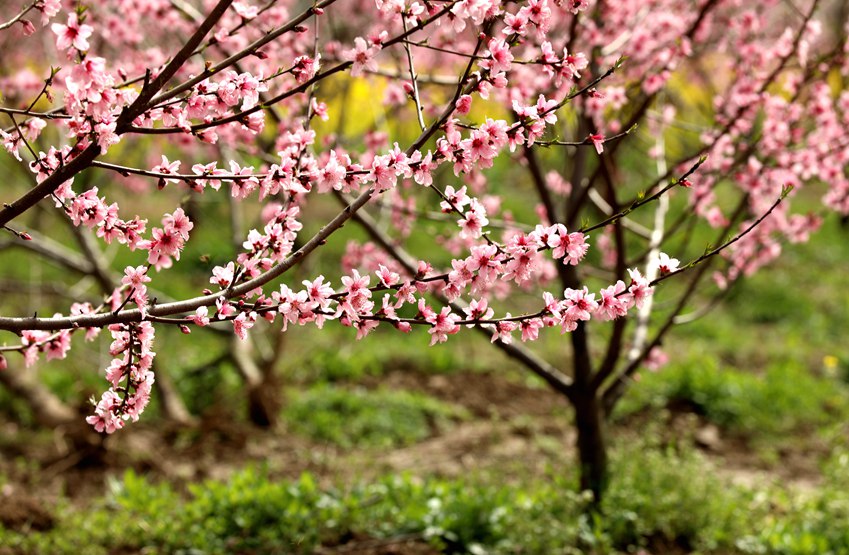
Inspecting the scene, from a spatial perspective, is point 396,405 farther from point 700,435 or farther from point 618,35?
point 618,35

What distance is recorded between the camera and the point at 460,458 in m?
6.36

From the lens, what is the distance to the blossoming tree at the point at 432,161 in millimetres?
2457

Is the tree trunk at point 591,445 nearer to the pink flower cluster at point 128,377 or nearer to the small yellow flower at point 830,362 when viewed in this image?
the pink flower cluster at point 128,377

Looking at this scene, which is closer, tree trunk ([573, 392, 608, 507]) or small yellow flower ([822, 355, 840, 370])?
tree trunk ([573, 392, 608, 507])

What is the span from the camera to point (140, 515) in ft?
15.6

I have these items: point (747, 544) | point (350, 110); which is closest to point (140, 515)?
point (747, 544)

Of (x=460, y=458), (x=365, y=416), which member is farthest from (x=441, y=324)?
(x=365, y=416)

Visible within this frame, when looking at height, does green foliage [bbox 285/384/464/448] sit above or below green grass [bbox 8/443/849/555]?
above

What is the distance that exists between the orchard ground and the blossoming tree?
0.46m

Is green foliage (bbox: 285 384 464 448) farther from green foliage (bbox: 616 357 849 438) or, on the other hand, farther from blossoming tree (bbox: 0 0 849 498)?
green foliage (bbox: 616 357 849 438)

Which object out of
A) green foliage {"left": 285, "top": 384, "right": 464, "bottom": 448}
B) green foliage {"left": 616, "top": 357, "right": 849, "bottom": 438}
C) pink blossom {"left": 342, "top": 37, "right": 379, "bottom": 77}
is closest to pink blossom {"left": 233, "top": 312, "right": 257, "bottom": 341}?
pink blossom {"left": 342, "top": 37, "right": 379, "bottom": 77}

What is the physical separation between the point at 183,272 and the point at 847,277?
864 cm

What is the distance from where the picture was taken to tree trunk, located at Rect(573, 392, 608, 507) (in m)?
4.72

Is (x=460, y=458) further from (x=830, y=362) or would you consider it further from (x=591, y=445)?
(x=830, y=362)
